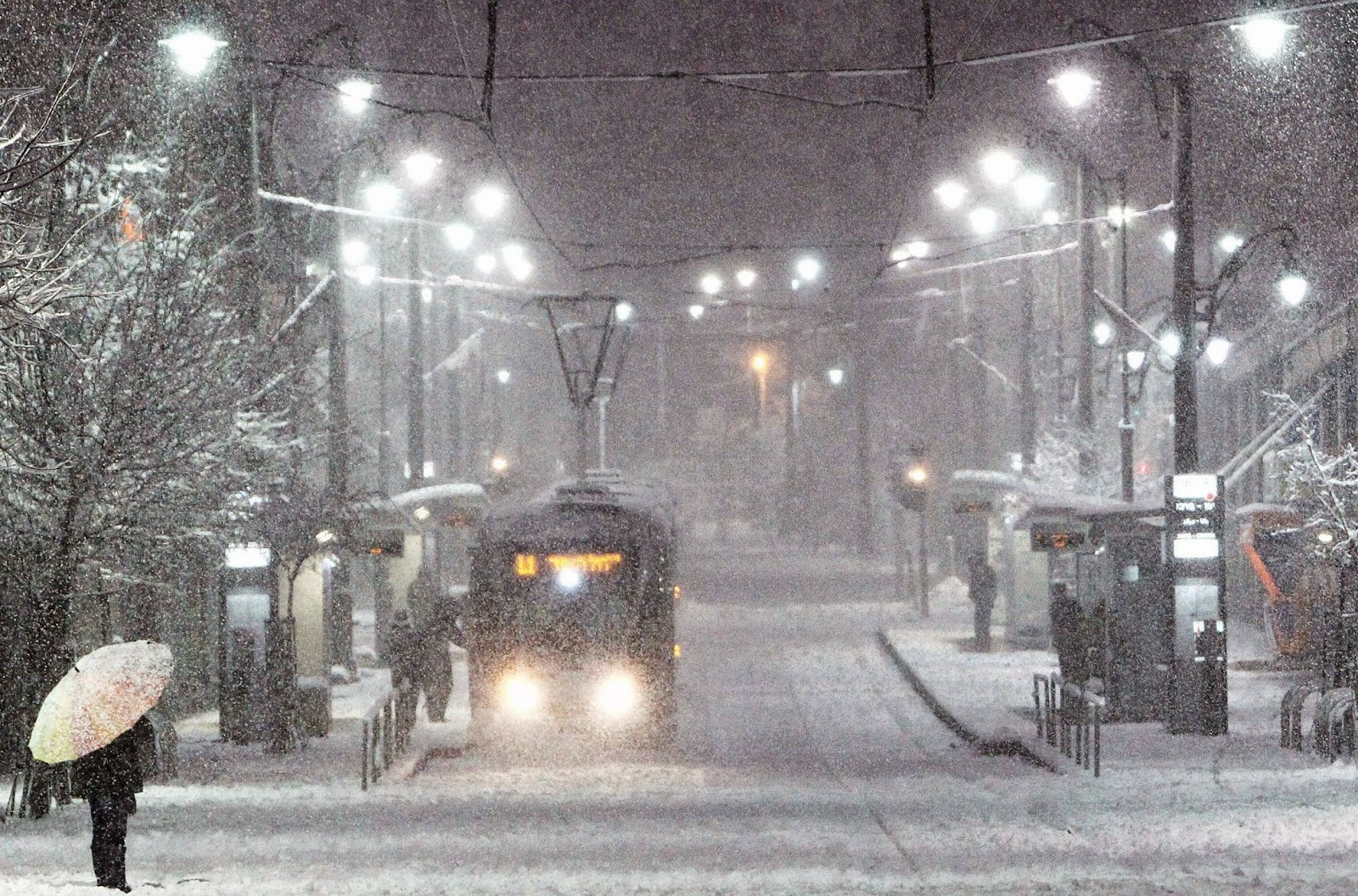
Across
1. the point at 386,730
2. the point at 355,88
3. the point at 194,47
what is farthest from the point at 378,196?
→ the point at 386,730

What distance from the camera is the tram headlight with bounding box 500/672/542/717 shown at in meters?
20.8

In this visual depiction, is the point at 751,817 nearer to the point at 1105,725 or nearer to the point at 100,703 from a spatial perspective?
the point at 100,703

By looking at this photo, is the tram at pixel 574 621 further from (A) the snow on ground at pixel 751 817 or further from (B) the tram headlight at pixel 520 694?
(A) the snow on ground at pixel 751 817

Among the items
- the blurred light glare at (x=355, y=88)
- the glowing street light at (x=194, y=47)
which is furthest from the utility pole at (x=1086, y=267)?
the glowing street light at (x=194, y=47)

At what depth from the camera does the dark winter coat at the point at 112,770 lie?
11.5m

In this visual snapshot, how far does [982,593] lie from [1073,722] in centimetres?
1285

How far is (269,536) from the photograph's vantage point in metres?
20.8

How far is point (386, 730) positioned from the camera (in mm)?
19016

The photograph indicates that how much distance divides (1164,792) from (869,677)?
1382 cm

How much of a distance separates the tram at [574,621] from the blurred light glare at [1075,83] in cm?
736

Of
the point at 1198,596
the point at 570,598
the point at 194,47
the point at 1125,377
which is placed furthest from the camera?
the point at 1125,377

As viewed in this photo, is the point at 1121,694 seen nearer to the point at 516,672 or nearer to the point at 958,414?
the point at 516,672

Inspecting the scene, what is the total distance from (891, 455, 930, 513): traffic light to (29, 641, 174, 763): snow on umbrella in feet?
91.4

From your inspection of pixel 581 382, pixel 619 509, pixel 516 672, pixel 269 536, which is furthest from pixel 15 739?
pixel 581 382
